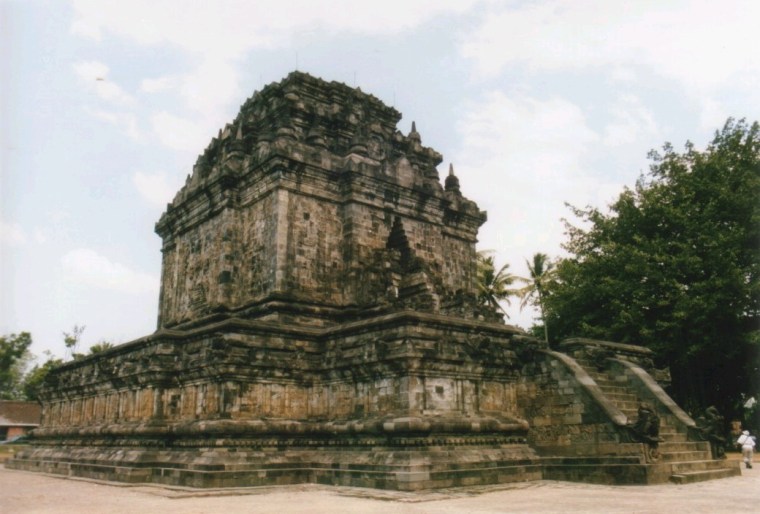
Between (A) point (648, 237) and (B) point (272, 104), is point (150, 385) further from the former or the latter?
(A) point (648, 237)

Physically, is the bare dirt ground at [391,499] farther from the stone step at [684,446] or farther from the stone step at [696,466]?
the stone step at [684,446]

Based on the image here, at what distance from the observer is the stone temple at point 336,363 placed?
14.7m

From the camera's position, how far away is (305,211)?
19.4 m

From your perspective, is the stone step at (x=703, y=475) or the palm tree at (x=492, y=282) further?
the palm tree at (x=492, y=282)

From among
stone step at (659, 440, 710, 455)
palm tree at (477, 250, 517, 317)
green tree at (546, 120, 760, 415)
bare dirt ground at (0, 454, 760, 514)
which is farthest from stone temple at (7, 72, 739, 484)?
palm tree at (477, 250, 517, 317)

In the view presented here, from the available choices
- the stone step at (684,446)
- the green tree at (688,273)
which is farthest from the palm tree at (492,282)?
the stone step at (684,446)

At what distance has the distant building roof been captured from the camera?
57781 mm

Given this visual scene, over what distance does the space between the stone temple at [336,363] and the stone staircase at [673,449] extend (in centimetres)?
5

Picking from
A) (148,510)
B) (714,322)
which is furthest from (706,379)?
(148,510)

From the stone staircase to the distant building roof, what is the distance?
5379 cm

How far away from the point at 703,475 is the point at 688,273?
479 inches

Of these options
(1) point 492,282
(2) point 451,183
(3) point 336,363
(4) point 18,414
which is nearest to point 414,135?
(2) point 451,183

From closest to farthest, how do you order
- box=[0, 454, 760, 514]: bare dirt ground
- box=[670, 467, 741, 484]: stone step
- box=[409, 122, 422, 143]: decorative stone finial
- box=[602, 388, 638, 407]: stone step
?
box=[0, 454, 760, 514]: bare dirt ground → box=[670, 467, 741, 484]: stone step → box=[602, 388, 638, 407]: stone step → box=[409, 122, 422, 143]: decorative stone finial

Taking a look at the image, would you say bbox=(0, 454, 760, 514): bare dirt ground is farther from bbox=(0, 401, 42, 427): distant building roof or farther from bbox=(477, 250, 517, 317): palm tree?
bbox=(0, 401, 42, 427): distant building roof
